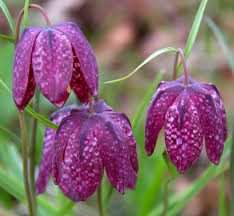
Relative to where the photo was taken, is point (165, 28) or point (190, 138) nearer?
point (190, 138)

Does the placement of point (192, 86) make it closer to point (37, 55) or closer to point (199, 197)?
point (37, 55)

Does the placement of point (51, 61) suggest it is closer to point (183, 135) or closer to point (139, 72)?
point (183, 135)

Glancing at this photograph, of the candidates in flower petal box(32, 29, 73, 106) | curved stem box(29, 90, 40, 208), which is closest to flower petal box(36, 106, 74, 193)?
curved stem box(29, 90, 40, 208)

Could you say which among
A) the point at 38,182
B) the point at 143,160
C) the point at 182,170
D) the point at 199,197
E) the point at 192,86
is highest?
the point at 192,86

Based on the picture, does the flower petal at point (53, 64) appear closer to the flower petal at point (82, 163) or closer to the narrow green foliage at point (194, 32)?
the flower petal at point (82, 163)

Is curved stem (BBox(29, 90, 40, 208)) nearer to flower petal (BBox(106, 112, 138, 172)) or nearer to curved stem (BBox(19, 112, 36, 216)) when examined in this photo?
curved stem (BBox(19, 112, 36, 216))

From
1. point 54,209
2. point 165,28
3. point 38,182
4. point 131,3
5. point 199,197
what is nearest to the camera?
point 38,182

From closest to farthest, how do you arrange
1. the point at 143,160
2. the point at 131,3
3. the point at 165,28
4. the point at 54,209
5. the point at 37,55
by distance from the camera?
the point at 37,55 → the point at 54,209 → the point at 143,160 → the point at 165,28 → the point at 131,3

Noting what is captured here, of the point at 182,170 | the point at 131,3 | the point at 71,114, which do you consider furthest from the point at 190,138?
the point at 131,3
